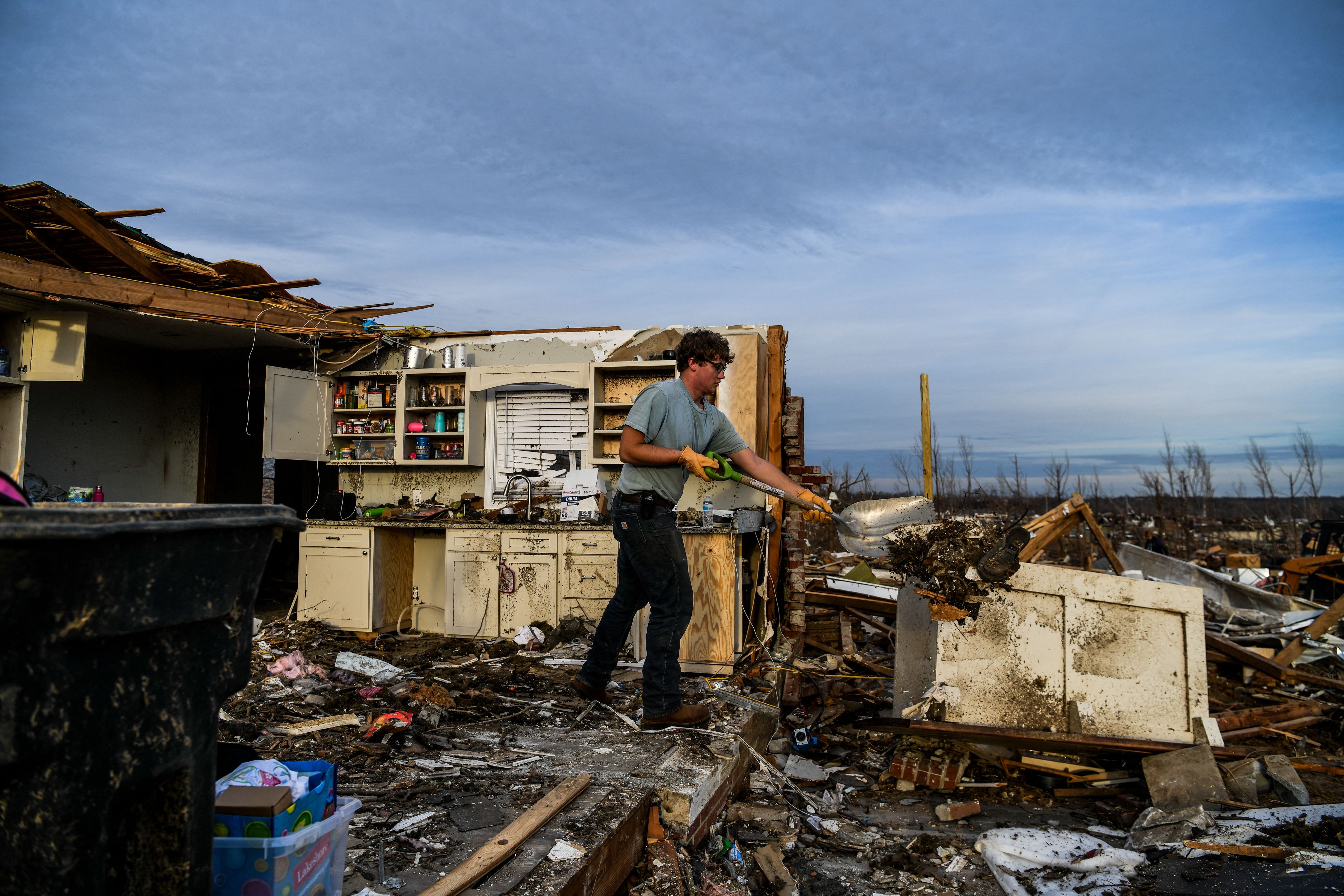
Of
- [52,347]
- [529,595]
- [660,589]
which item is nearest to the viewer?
[660,589]

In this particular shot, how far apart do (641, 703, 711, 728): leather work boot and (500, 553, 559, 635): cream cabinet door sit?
2777 mm

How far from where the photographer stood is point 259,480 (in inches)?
396

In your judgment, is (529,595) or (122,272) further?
(529,595)

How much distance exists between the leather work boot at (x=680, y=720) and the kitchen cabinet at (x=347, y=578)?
158 inches

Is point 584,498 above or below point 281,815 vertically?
above

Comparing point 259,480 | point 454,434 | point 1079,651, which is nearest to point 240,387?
point 259,480

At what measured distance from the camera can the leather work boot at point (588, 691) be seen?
14.2 feet

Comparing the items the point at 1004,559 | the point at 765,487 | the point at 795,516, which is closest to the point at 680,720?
the point at 765,487

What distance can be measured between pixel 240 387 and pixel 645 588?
7.15 meters

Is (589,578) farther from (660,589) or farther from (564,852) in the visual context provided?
(564,852)

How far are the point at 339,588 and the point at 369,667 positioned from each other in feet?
6.05

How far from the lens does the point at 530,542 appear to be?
665 cm

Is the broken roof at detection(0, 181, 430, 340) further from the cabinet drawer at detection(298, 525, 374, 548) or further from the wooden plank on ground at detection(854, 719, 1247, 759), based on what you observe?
the wooden plank on ground at detection(854, 719, 1247, 759)

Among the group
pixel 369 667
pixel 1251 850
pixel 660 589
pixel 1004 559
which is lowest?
pixel 1251 850
